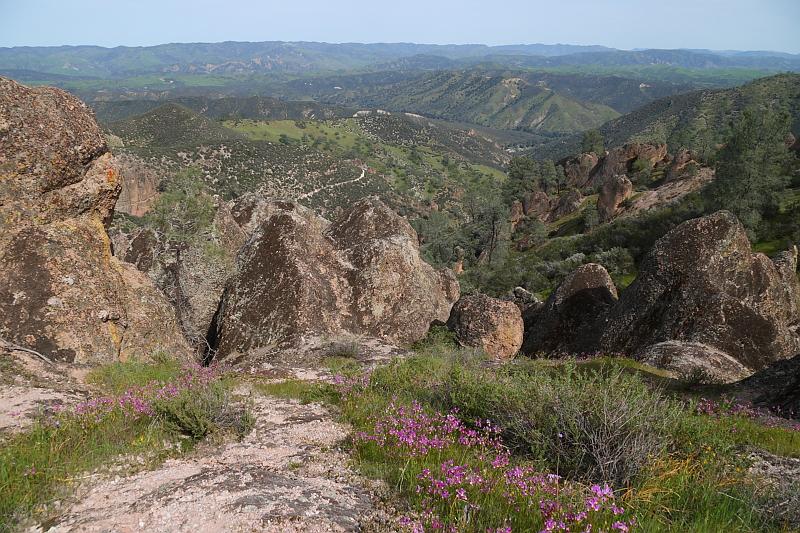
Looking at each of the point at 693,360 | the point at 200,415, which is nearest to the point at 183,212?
the point at 200,415

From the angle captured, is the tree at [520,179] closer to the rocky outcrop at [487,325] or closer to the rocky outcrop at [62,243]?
the rocky outcrop at [487,325]

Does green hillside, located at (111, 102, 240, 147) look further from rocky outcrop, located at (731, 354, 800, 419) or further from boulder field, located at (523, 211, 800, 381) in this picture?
rocky outcrop, located at (731, 354, 800, 419)

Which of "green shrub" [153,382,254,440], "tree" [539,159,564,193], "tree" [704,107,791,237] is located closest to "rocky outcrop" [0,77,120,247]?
"green shrub" [153,382,254,440]

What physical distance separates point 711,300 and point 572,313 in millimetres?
6679

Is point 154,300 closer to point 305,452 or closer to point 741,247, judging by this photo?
point 305,452

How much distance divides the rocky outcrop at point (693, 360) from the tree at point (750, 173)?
45.8m

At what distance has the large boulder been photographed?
18.0 metres

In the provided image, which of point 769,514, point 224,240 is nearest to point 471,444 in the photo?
point 769,514

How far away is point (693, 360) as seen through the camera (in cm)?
1580

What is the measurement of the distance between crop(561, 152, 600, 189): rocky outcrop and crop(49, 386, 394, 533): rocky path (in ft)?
→ 377

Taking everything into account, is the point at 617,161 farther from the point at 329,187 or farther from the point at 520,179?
the point at 329,187

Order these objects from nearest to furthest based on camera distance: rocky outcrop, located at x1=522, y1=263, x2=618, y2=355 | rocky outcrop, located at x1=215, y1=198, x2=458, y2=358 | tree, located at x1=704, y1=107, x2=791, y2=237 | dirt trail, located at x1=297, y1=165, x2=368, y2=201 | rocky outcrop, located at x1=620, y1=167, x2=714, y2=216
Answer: rocky outcrop, located at x1=215, y1=198, x2=458, y2=358
rocky outcrop, located at x1=522, y1=263, x2=618, y2=355
tree, located at x1=704, y1=107, x2=791, y2=237
rocky outcrop, located at x1=620, y1=167, x2=714, y2=216
dirt trail, located at x1=297, y1=165, x2=368, y2=201

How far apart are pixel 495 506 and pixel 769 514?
3094 millimetres

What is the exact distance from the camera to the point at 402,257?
2297 cm
